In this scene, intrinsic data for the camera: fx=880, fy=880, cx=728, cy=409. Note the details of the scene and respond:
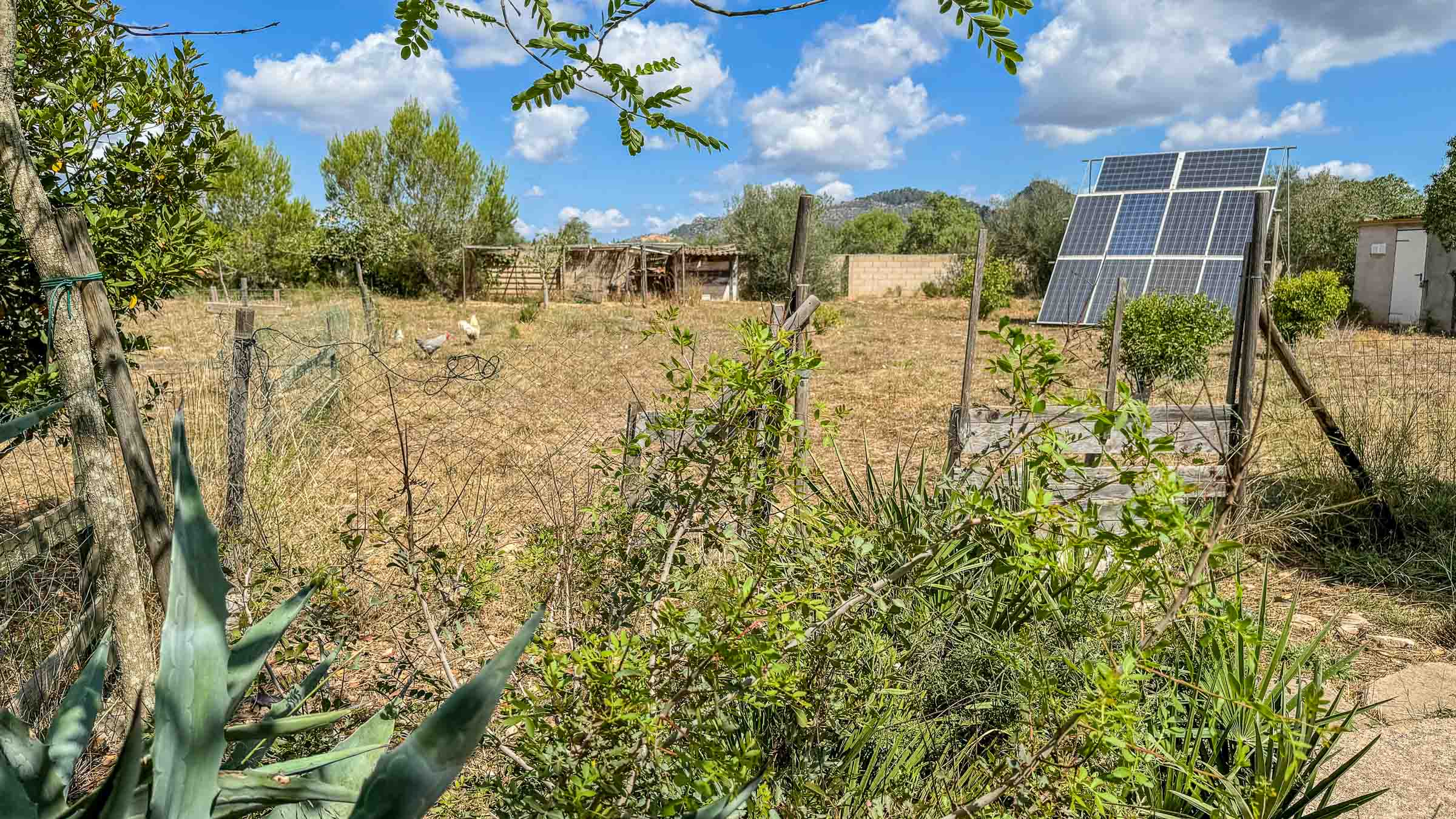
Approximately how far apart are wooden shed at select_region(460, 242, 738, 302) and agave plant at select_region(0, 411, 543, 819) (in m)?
28.2

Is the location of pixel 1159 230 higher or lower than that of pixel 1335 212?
lower

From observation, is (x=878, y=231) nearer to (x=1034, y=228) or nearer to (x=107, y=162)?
(x=1034, y=228)

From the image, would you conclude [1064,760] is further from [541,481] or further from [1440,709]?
[541,481]

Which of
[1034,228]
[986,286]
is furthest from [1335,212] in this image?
[986,286]

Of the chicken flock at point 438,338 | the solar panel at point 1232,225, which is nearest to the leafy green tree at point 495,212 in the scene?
the chicken flock at point 438,338

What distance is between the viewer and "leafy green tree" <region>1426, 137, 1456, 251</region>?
64.6 ft

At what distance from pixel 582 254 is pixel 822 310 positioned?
474 inches

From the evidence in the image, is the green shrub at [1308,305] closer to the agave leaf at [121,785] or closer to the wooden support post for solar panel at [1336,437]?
the wooden support post for solar panel at [1336,437]

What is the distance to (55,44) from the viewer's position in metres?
3.38

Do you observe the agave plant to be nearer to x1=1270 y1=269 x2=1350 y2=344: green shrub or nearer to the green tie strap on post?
the green tie strap on post

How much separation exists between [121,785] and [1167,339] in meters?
11.8

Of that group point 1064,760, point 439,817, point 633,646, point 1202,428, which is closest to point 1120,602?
point 1064,760

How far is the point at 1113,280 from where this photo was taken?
57.8 feet

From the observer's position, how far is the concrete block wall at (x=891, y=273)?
31.6 metres
